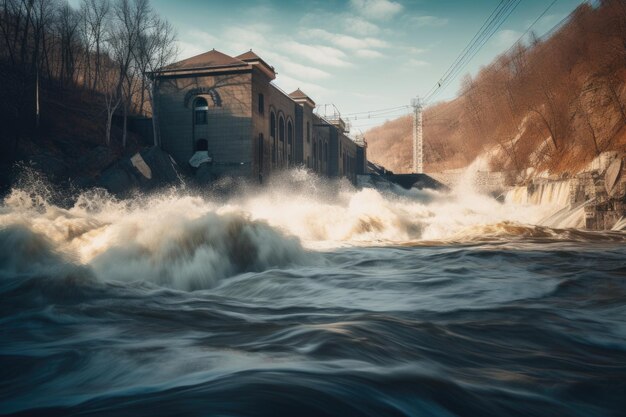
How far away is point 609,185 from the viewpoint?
49.2ft

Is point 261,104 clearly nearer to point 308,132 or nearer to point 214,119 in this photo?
point 214,119

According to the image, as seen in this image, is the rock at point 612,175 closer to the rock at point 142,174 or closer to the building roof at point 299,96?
the rock at point 142,174

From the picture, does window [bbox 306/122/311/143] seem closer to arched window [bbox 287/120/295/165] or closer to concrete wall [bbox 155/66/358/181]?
arched window [bbox 287/120/295/165]

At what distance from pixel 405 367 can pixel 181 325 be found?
7.41 feet

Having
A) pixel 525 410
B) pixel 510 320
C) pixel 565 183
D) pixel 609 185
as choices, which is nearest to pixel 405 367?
pixel 525 410

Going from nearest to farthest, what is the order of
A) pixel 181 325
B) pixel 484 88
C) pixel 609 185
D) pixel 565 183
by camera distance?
pixel 181 325, pixel 609 185, pixel 565 183, pixel 484 88

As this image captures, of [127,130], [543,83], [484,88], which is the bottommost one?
[127,130]

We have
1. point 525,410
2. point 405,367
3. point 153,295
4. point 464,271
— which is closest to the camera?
point 525,410

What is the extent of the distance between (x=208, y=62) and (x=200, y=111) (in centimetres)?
360

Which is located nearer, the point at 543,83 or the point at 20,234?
the point at 20,234

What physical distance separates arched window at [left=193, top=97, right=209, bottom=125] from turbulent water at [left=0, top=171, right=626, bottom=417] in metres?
23.0

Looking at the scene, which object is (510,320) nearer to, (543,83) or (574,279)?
(574,279)

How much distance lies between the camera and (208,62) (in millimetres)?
31172

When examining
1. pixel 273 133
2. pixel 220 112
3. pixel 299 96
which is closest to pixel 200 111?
pixel 220 112
